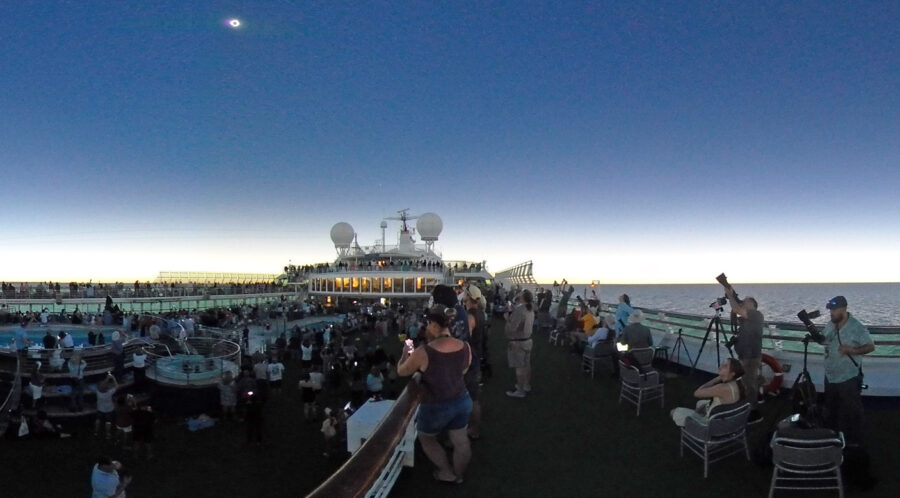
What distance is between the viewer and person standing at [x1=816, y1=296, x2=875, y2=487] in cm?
432

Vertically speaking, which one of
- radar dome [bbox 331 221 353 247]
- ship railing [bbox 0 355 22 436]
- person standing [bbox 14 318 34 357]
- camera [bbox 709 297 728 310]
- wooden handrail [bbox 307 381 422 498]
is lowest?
ship railing [bbox 0 355 22 436]

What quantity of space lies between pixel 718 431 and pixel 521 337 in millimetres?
2744

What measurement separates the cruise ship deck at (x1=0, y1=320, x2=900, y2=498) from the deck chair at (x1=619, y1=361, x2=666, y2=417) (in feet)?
0.54

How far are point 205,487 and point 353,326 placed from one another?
1426cm

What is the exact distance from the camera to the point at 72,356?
46.1 feet

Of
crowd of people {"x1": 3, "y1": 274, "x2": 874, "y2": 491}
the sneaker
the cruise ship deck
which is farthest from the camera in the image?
the sneaker

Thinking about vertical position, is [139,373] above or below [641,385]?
below

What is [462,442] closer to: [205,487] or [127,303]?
[205,487]

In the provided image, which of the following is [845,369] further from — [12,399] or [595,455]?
[12,399]

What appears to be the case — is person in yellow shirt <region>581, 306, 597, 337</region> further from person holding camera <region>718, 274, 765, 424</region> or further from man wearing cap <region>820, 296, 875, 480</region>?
man wearing cap <region>820, 296, 875, 480</region>

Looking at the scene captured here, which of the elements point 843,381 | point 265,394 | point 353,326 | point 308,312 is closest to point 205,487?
point 265,394

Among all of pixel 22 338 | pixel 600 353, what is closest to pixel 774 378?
pixel 600 353

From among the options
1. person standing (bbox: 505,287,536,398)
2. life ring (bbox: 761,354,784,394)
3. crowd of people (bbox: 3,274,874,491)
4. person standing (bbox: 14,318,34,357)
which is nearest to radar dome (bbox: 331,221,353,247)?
person standing (bbox: 14,318,34,357)

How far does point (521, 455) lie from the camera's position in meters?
4.85
